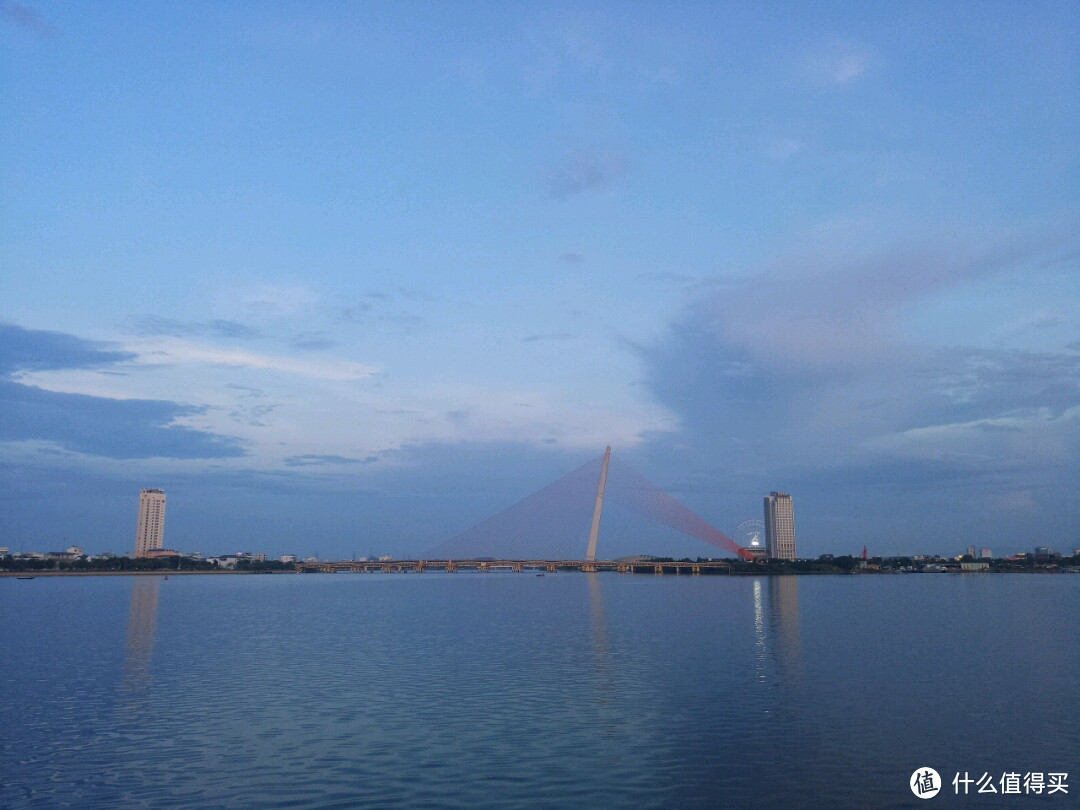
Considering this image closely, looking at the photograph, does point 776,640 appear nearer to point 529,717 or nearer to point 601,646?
point 601,646

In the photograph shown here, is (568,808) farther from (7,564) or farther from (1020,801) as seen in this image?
(7,564)

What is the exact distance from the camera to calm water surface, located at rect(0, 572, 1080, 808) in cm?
1141

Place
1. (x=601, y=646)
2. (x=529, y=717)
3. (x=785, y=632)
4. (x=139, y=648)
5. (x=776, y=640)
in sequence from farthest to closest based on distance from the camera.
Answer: (x=785, y=632) < (x=776, y=640) < (x=139, y=648) < (x=601, y=646) < (x=529, y=717)

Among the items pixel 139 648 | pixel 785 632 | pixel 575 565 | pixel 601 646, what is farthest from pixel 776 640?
pixel 575 565

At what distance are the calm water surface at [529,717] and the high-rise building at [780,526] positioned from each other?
152861mm

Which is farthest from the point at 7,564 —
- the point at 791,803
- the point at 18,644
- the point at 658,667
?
the point at 791,803

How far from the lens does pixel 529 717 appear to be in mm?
15773

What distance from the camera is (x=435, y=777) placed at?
39.0 feet

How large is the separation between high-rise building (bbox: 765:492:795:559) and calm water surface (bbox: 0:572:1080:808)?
153 m

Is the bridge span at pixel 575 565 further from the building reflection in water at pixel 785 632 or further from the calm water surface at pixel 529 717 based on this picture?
the calm water surface at pixel 529 717

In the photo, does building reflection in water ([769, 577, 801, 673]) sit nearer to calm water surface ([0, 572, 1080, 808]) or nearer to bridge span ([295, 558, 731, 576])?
calm water surface ([0, 572, 1080, 808])

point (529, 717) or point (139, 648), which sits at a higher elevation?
point (529, 717)

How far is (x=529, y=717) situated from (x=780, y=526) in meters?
176

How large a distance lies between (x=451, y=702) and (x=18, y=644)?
69.1 ft
